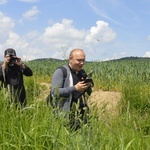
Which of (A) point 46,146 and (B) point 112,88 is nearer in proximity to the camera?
(A) point 46,146

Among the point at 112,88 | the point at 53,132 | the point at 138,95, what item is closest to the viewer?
the point at 53,132

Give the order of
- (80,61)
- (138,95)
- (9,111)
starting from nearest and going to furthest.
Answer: (9,111), (80,61), (138,95)

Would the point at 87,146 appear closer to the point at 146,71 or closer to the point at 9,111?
the point at 9,111

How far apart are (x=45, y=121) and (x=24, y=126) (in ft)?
0.70

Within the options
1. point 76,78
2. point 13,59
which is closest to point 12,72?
point 13,59

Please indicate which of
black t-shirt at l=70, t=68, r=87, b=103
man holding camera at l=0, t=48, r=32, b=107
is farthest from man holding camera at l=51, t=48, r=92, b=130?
man holding camera at l=0, t=48, r=32, b=107

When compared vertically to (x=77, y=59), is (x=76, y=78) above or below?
below

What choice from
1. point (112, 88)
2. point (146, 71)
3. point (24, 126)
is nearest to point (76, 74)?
point (24, 126)

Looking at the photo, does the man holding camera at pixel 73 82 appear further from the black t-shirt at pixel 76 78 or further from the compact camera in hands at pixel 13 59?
the compact camera in hands at pixel 13 59

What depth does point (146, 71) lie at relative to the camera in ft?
58.7

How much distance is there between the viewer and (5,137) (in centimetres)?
292

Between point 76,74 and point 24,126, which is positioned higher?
point 76,74

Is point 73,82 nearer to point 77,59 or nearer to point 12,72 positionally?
point 77,59

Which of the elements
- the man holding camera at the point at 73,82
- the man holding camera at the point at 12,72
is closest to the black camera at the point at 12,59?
the man holding camera at the point at 12,72
